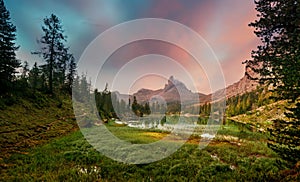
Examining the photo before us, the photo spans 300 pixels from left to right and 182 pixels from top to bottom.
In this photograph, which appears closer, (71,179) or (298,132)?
(298,132)

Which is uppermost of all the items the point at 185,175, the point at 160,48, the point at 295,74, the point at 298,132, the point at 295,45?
the point at 160,48

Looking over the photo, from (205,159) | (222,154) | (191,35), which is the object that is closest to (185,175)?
(205,159)

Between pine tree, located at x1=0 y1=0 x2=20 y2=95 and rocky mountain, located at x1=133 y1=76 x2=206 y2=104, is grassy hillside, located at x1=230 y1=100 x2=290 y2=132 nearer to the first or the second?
rocky mountain, located at x1=133 y1=76 x2=206 y2=104

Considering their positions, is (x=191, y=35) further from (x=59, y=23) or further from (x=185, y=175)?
(x=59, y=23)

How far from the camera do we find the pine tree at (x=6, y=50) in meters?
33.9

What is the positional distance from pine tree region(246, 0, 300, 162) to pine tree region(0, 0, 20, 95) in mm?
35752

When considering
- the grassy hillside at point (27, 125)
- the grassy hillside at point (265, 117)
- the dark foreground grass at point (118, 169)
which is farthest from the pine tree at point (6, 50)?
the grassy hillside at point (265, 117)

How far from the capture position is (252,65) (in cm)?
1376

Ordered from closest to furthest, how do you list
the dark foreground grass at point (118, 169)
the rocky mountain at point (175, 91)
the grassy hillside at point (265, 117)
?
the dark foreground grass at point (118, 169)
the rocky mountain at point (175, 91)
the grassy hillside at point (265, 117)

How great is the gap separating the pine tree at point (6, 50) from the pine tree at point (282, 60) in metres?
35.8

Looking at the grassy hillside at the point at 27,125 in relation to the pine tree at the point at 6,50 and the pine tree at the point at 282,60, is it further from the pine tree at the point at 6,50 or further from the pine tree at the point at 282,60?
the pine tree at the point at 282,60

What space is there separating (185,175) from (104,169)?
449cm

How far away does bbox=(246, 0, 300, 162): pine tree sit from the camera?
836cm

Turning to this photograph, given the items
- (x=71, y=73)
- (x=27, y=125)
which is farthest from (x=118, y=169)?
(x=71, y=73)
